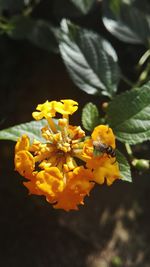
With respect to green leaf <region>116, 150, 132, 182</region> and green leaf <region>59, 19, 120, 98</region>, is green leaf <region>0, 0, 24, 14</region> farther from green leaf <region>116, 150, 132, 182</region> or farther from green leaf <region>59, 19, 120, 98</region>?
green leaf <region>116, 150, 132, 182</region>

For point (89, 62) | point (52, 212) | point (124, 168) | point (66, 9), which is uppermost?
point (66, 9)

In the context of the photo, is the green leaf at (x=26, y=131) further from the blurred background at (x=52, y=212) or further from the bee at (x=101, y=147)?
the blurred background at (x=52, y=212)

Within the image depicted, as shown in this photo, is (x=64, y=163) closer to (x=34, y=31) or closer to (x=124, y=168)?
(x=124, y=168)

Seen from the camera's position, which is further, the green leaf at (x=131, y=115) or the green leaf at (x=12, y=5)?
the green leaf at (x=12, y=5)

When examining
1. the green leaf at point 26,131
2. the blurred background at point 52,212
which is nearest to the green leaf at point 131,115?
the green leaf at point 26,131

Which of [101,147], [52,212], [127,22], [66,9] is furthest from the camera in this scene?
[52,212]

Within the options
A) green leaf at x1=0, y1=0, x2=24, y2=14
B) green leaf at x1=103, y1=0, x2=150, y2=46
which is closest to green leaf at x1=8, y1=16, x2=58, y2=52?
green leaf at x1=0, y1=0, x2=24, y2=14

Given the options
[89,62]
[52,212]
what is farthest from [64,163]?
[52,212]
